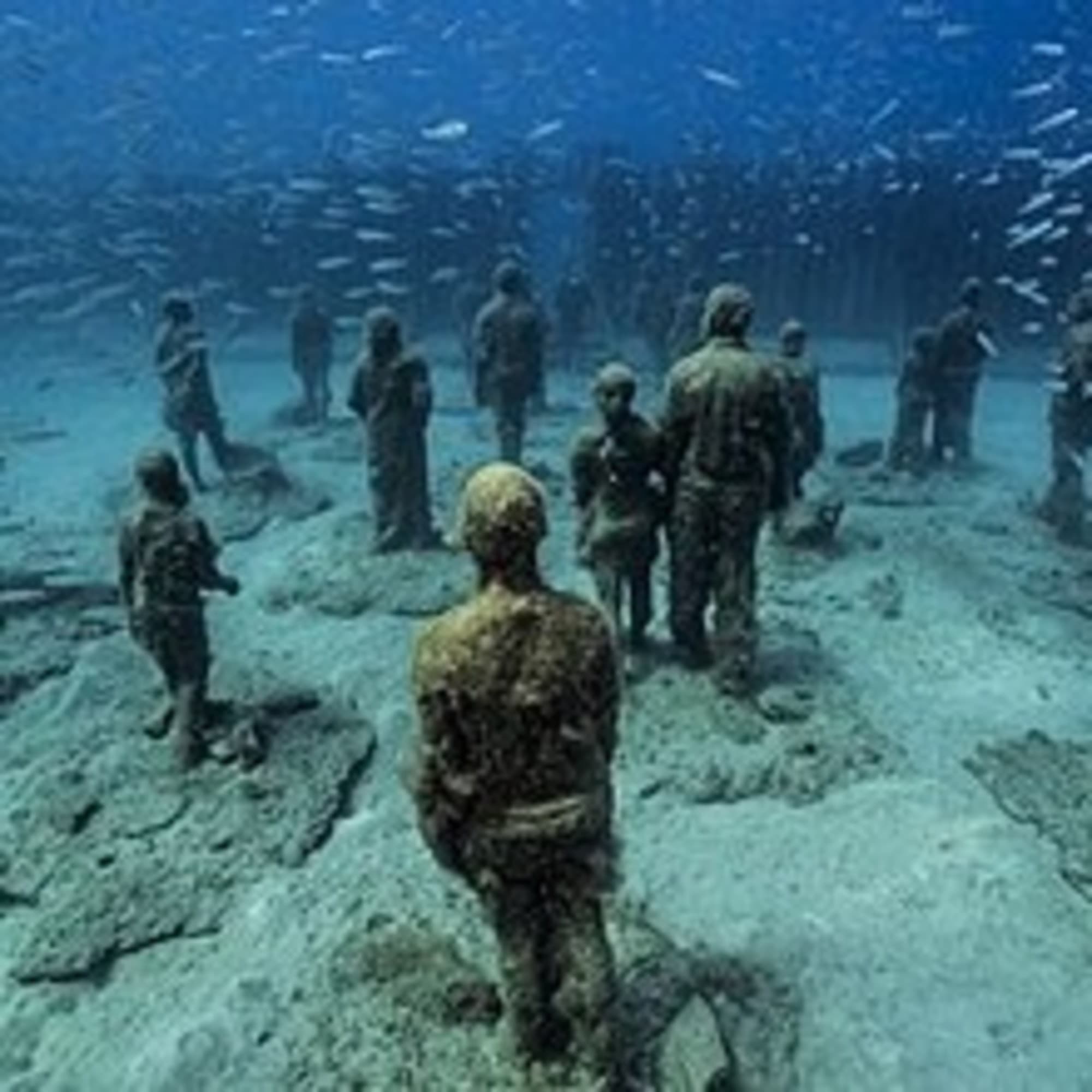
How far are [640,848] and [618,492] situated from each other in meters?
A: 2.65

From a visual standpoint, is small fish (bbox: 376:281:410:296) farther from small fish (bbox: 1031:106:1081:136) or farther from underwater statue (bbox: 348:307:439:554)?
underwater statue (bbox: 348:307:439:554)

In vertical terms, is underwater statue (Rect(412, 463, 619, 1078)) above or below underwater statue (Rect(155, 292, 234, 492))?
above

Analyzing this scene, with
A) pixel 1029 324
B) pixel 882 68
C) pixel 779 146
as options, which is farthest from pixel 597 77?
pixel 1029 324

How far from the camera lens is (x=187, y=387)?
1595cm

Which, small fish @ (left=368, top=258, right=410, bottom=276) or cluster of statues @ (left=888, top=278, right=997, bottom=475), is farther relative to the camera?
small fish @ (left=368, top=258, right=410, bottom=276)

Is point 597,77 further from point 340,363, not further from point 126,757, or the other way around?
point 126,757

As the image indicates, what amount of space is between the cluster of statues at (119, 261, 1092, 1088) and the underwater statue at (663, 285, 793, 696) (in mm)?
14

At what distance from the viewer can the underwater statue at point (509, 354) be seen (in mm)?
14891

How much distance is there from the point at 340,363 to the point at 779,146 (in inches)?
905

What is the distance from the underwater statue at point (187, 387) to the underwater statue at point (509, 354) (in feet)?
10.0

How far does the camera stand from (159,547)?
Answer: 30.1ft

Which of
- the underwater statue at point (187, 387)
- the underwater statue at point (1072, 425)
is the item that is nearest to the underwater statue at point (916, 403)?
the underwater statue at point (1072, 425)

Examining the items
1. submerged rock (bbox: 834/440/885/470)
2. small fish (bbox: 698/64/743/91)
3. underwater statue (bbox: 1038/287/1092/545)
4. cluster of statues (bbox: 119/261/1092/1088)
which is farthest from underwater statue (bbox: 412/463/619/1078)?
small fish (bbox: 698/64/743/91)

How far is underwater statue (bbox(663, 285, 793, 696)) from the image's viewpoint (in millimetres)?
9484
